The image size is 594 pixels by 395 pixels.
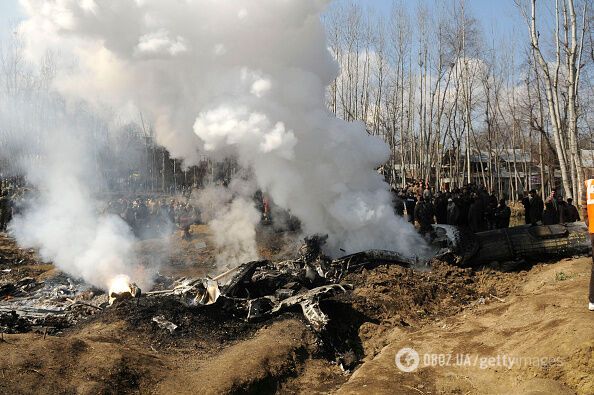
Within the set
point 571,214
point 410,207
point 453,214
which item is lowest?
point 571,214

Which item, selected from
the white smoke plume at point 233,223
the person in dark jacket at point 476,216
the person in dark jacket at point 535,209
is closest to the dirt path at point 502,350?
the person in dark jacket at point 476,216

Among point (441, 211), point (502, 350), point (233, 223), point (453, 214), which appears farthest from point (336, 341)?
point (441, 211)

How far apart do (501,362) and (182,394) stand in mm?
4114

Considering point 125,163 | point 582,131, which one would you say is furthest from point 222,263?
point 582,131

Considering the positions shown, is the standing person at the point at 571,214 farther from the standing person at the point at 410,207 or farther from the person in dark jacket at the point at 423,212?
the standing person at the point at 410,207

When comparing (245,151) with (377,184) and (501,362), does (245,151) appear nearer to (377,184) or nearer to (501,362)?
(377,184)

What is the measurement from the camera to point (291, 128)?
43.0 feet

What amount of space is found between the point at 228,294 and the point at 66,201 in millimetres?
10150

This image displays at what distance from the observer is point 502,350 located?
5848 millimetres

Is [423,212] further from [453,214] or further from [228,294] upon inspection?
[228,294]

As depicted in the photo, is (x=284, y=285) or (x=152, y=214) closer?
(x=284, y=285)

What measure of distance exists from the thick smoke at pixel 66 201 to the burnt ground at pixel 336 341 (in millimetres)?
4312

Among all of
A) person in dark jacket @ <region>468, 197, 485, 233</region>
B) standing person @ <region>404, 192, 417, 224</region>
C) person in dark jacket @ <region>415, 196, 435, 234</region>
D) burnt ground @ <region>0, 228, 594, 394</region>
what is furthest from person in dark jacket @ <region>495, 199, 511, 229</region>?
burnt ground @ <region>0, 228, 594, 394</region>

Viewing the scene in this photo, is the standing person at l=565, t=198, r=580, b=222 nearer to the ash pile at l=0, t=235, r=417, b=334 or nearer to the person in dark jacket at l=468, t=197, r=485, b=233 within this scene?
the person in dark jacket at l=468, t=197, r=485, b=233
